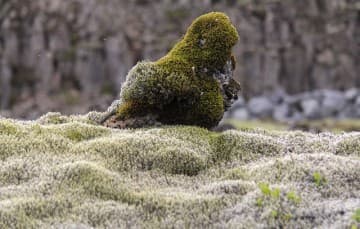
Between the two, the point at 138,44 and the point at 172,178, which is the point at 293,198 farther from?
the point at 138,44

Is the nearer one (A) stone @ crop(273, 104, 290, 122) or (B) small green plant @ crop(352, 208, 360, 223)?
(B) small green plant @ crop(352, 208, 360, 223)

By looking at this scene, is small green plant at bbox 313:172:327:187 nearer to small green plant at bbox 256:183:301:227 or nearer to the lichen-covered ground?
the lichen-covered ground

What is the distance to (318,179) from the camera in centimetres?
1247

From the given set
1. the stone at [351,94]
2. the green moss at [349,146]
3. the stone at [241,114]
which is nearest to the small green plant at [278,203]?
the green moss at [349,146]

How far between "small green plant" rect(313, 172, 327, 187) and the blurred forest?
68.6 meters

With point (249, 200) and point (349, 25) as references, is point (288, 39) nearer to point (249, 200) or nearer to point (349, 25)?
point (349, 25)

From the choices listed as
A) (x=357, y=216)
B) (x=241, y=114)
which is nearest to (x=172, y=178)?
(x=357, y=216)

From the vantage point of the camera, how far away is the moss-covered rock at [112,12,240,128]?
627 inches

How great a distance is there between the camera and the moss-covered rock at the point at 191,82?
52.3 feet

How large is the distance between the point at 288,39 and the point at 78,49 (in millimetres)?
28086

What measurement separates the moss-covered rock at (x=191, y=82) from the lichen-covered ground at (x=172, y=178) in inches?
29.9

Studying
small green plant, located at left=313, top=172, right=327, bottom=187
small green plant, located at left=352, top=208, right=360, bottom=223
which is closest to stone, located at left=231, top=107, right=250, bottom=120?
small green plant, located at left=313, top=172, right=327, bottom=187

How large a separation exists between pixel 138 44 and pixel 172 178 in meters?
77.9

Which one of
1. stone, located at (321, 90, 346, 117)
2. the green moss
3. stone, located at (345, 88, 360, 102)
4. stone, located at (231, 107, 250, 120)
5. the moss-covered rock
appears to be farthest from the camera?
stone, located at (345, 88, 360, 102)
